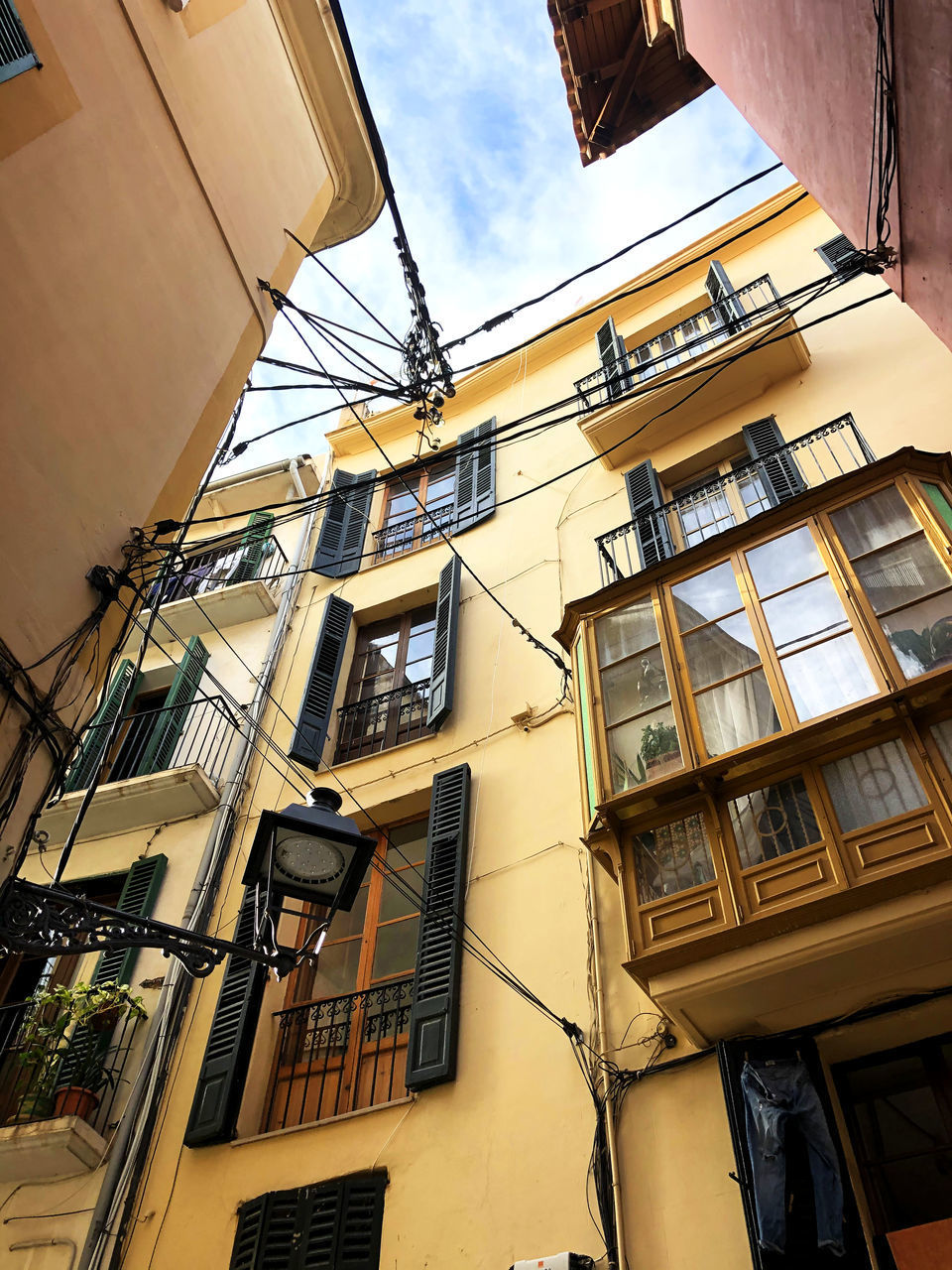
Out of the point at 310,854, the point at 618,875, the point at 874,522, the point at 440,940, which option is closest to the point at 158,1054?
the point at 440,940

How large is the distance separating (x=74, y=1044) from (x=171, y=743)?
3.70 metres

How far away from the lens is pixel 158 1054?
8.12 meters

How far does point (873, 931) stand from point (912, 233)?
381 centimetres

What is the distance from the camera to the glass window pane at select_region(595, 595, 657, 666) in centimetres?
757

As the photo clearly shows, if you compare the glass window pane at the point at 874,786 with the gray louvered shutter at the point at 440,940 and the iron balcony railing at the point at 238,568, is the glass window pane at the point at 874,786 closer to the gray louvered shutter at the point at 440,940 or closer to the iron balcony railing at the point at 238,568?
the gray louvered shutter at the point at 440,940

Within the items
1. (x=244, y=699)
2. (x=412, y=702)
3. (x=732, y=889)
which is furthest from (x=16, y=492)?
(x=244, y=699)

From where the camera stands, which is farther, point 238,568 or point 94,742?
point 238,568

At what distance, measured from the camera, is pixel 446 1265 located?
607 centimetres

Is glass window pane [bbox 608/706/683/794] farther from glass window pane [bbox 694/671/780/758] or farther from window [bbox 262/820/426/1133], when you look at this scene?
window [bbox 262/820/426/1133]

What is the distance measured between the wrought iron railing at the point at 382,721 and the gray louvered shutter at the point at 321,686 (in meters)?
0.24

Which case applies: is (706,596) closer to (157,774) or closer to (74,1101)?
(157,774)

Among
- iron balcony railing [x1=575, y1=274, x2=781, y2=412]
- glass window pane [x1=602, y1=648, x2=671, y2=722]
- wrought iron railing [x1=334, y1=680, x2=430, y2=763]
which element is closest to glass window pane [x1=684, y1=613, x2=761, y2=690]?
glass window pane [x1=602, y1=648, x2=671, y2=722]

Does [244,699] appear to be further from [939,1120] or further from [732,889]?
[939,1120]

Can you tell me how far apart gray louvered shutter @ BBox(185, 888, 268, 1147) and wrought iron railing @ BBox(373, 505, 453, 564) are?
558 cm
